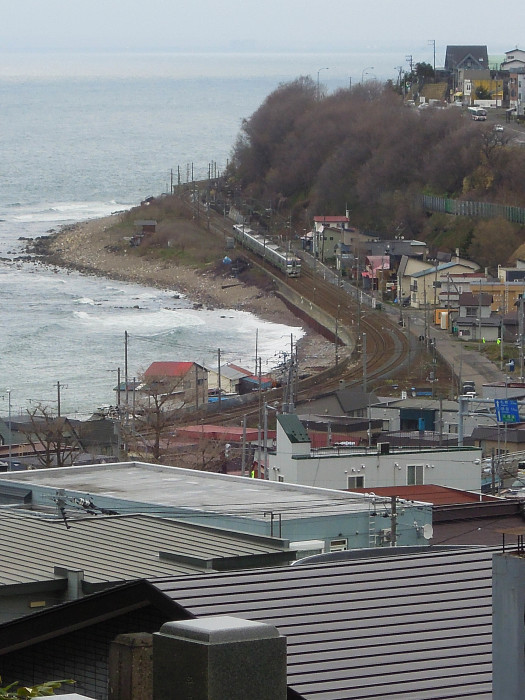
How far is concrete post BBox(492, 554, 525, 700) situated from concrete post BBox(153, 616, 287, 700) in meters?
0.32

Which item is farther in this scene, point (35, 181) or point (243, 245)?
point (35, 181)

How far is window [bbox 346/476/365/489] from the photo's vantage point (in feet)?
33.6

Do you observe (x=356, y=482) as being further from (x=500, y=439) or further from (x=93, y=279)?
(x=93, y=279)

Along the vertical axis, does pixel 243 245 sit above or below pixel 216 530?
below

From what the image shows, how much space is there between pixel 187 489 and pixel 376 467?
330 cm

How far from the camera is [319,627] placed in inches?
105

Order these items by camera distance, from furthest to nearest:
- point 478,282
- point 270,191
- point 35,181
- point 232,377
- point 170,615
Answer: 1. point 35,181
2. point 270,191
3. point 478,282
4. point 232,377
5. point 170,615

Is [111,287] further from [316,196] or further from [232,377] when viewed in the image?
[232,377]

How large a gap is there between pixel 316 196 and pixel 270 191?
12.4 feet

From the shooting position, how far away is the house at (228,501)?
617 centimetres

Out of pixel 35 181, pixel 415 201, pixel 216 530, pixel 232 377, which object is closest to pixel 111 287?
pixel 415 201

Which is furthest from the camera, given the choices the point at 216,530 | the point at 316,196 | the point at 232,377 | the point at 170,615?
the point at 316,196

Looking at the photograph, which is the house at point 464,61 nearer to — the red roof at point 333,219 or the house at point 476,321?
the red roof at point 333,219

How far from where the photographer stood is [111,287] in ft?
118
